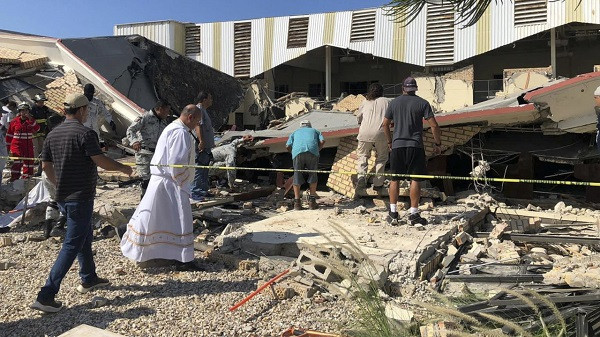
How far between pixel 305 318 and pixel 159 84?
9.68m

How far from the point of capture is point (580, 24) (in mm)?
18453

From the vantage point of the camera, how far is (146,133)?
22.5 ft

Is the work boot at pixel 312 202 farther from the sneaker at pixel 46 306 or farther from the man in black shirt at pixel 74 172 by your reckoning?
the sneaker at pixel 46 306

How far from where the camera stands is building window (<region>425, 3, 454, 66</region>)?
777 inches

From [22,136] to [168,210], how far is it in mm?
5436

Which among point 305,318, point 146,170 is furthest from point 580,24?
point 305,318

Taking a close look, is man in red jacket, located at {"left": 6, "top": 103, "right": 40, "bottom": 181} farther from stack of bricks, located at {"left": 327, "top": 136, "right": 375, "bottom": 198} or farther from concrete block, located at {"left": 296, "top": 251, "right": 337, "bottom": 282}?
concrete block, located at {"left": 296, "top": 251, "right": 337, "bottom": 282}

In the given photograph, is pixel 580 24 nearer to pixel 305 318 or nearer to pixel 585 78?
pixel 585 78

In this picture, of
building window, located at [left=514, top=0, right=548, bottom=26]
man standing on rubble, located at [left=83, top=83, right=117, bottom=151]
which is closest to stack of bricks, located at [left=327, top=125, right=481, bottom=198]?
man standing on rubble, located at [left=83, top=83, right=117, bottom=151]

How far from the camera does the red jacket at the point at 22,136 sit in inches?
359

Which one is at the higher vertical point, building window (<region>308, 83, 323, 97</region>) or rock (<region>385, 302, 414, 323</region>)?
building window (<region>308, 83, 323, 97</region>)

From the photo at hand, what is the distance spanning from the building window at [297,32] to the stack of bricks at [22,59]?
1180 centimetres

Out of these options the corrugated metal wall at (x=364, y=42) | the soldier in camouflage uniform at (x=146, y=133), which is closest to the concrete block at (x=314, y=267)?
the soldier in camouflage uniform at (x=146, y=133)

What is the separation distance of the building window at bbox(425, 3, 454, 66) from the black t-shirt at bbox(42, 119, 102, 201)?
57.1 feet
